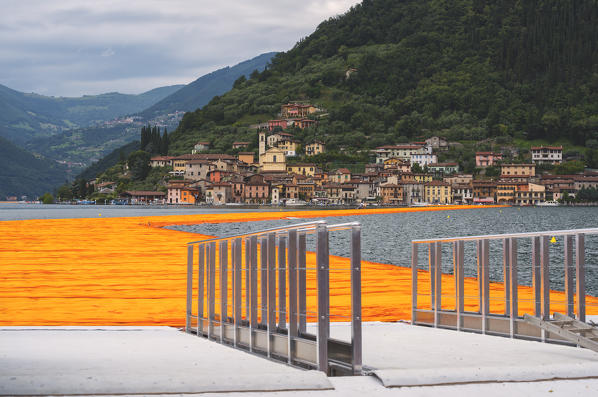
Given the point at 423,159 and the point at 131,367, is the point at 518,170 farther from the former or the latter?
the point at 131,367

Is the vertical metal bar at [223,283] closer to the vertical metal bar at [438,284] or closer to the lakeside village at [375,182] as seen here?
the vertical metal bar at [438,284]

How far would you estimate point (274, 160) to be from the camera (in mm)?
166000

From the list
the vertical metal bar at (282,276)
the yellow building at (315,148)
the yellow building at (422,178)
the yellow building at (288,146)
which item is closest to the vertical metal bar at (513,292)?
the vertical metal bar at (282,276)

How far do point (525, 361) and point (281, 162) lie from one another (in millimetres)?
160302

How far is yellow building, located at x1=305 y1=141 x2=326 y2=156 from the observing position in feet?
571

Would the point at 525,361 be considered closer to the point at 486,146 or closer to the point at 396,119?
the point at 486,146

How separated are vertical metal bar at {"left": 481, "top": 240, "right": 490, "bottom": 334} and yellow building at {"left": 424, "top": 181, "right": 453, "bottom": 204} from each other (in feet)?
466

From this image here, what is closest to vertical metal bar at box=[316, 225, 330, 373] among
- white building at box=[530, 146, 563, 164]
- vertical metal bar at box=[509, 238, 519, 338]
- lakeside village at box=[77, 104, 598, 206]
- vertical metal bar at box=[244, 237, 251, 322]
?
vertical metal bar at box=[244, 237, 251, 322]

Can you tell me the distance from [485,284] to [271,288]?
3053 mm

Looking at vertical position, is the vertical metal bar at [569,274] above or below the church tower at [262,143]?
below

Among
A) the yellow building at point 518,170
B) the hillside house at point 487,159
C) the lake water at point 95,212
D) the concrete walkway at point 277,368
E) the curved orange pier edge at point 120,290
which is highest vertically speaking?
the hillside house at point 487,159

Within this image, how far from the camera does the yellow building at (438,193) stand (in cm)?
14800

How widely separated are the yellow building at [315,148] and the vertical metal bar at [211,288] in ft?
543

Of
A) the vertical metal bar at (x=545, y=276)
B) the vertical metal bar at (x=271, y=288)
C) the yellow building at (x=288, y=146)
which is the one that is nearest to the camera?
the vertical metal bar at (x=271, y=288)
